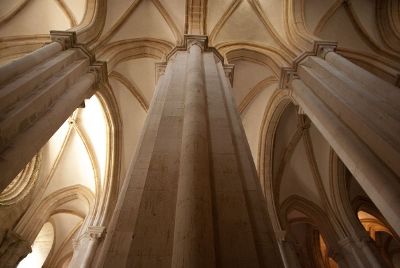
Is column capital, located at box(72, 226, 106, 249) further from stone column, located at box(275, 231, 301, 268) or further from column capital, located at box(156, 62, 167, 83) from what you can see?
stone column, located at box(275, 231, 301, 268)

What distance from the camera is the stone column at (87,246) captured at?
7.00 meters

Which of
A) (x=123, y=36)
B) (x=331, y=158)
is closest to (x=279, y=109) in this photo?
(x=331, y=158)

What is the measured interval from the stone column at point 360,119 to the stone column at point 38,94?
13.7 feet

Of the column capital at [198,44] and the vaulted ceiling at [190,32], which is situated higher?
the vaulted ceiling at [190,32]

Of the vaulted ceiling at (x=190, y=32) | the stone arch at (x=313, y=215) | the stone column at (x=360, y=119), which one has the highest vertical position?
the vaulted ceiling at (x=190, y=32)

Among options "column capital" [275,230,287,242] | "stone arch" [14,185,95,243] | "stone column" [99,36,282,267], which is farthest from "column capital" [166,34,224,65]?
"stone arch" [14,185,95,243]

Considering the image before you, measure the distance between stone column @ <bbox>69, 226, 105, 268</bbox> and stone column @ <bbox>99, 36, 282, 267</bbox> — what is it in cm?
537

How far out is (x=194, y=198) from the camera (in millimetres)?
2184

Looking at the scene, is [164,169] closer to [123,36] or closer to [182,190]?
[182,190]

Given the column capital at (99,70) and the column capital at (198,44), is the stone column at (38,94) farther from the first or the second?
the column capital at (198,44)

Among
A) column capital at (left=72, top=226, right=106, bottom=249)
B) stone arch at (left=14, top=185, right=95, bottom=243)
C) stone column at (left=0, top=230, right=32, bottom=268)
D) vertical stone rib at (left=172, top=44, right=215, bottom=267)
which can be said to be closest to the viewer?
vertical stone rib at (left=172, top=44, right=215, bottom=267)

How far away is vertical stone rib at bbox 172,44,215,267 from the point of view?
1.82m

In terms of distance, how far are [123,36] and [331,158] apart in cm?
819

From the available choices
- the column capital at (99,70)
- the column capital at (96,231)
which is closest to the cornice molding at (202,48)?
the column capital at (99,70)
